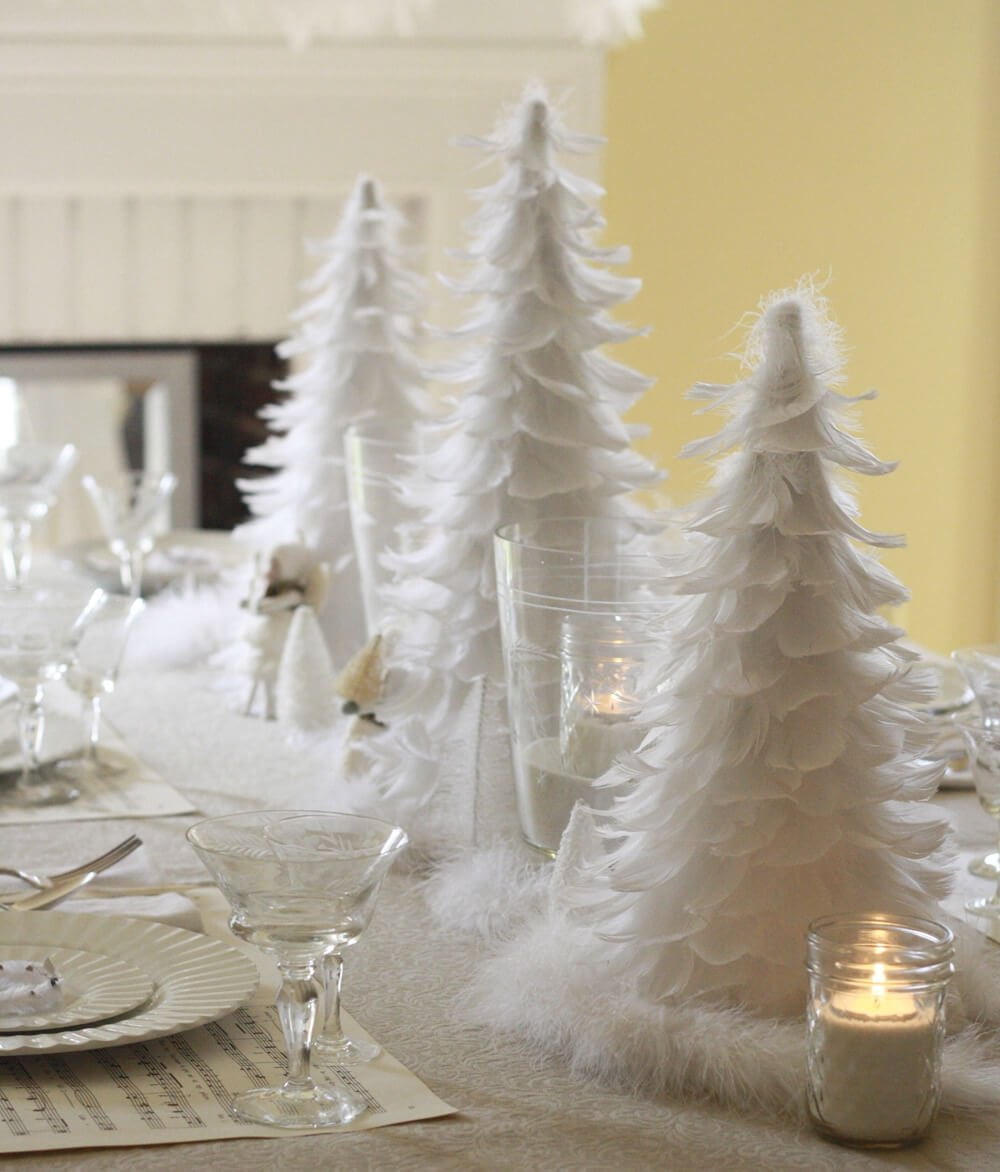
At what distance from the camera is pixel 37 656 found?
1156 millimetres

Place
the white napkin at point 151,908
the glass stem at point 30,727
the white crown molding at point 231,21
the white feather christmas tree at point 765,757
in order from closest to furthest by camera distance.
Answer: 1. the white feather christmas tree at point 765,757
2. the white napkin at point 151,908
3. the glass stem at point 30,727
4. the white crown molding at point 231,21

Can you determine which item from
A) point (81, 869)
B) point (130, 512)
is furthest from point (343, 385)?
point (81, 869)

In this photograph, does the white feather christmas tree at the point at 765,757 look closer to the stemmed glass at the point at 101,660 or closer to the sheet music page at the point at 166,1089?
the sheet music page at the point at 166,1089

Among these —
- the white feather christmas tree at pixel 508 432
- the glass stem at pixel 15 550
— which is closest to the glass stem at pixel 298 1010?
the white feather christmas tree at pixel 508 432

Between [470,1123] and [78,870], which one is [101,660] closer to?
[78,870]

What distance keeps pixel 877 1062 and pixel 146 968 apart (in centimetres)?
37

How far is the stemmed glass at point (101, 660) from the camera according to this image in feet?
4.19

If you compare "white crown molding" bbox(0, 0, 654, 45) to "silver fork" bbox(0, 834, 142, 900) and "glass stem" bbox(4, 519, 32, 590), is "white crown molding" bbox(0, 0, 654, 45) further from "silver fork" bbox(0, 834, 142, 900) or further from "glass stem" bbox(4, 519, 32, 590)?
"silver fork" bbox(0, 834, 142, 900)

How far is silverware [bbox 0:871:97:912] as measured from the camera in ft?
2.99

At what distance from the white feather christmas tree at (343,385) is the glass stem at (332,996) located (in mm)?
836

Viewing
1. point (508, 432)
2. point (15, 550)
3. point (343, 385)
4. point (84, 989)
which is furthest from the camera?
point (15, 550)

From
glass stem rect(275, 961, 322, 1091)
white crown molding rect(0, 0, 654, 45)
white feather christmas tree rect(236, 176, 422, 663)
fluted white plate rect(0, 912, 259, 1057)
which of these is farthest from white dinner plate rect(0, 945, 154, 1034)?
white crown molding rect(0, 0, 654, 45)

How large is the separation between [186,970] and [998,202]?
2.85 meters

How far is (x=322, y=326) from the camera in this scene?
1.62 meters
